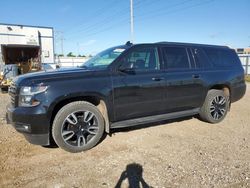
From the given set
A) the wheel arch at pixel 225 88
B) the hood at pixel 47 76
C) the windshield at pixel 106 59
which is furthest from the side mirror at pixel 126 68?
the wheel arch at pixel 225 88

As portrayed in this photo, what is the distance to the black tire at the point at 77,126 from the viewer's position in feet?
13.2

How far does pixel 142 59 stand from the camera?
483 centimetres

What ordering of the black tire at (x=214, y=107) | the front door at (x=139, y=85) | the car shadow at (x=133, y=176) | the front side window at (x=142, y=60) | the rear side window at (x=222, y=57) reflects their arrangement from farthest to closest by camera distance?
the rear side window at (x=222, y=57) < the black tire at (x=214, y=107) < the front side window at (x=142, y=60) < the front door at (x=139, y=85) < the car shadow at (x=133, y=176)

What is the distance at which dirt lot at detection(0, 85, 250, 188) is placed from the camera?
10.7 feet

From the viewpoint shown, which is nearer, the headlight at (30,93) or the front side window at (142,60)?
the headlight at (30,93)

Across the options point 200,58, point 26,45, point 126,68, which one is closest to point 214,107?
point 200,58

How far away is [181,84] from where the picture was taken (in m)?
5.17

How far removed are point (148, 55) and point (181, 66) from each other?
2.82 ft

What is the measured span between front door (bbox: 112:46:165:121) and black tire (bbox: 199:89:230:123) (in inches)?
56.5

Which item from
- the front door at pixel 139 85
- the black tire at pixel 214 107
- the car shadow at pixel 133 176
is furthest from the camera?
the black tire at pixel 214 107

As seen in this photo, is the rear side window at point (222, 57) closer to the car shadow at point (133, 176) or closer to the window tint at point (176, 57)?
the window tint at point (176, 57)

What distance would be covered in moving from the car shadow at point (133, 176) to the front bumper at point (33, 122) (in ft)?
4.72

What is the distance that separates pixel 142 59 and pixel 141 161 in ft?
6.64

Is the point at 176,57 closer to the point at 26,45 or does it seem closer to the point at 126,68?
the point at 126,68
